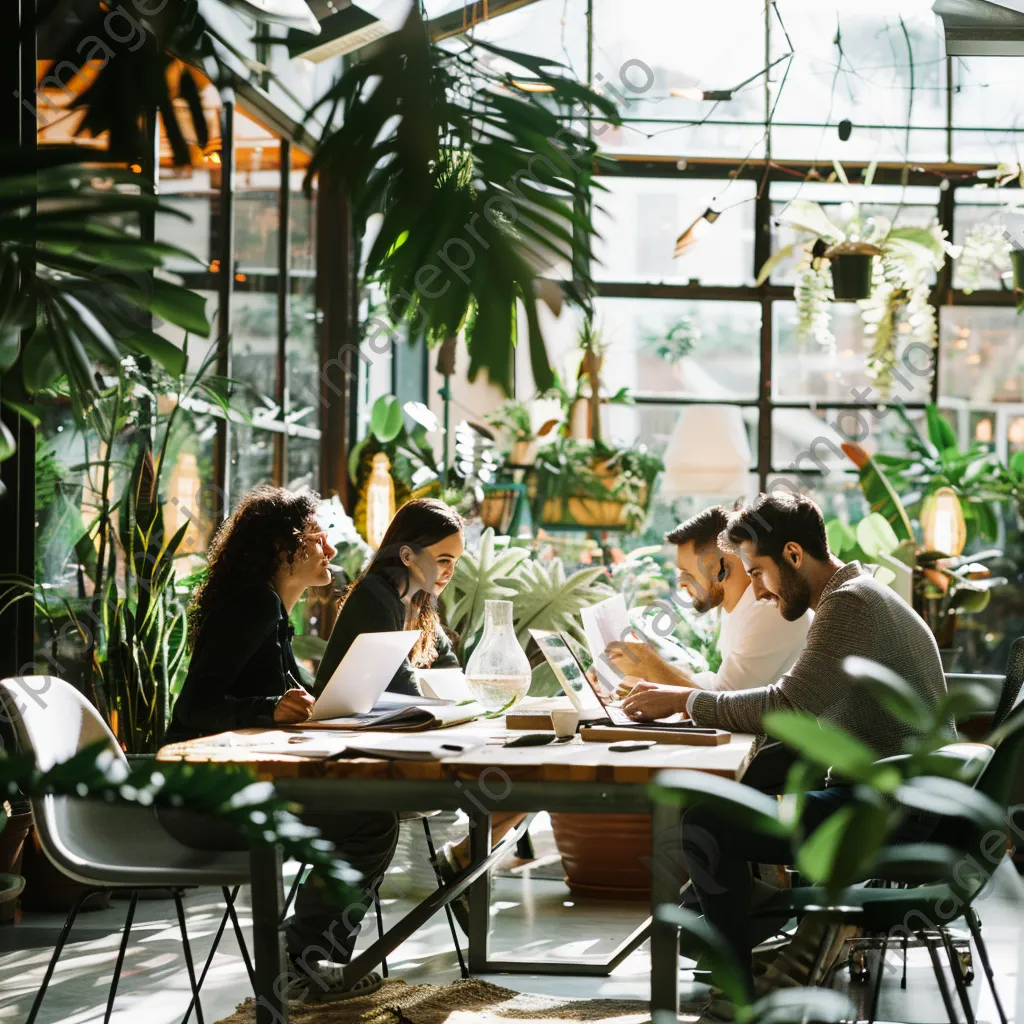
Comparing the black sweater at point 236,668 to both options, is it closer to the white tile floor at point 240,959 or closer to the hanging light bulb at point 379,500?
the white tile floor at point 240,959

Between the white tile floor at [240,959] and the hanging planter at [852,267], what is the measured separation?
91.2 inches

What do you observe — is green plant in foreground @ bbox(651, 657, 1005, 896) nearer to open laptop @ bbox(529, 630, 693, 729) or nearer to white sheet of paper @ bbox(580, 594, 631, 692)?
open laptop @ bbox(529, 630, 693, 729)

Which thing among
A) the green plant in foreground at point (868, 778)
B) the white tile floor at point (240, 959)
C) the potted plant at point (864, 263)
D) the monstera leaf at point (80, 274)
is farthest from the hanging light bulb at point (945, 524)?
the green plant in foreground at point (868, 778)

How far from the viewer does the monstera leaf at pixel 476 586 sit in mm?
5398

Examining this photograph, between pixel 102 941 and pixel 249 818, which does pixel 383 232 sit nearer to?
pixel 249 818

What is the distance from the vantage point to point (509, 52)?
959 millimetres

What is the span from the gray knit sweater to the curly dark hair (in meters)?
1.12

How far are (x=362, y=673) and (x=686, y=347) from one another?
546 cm

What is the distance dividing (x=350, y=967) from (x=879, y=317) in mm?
3970

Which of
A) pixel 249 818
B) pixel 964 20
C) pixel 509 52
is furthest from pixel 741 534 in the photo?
pixel 249 818

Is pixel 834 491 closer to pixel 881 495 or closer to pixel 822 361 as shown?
pixel 822 361

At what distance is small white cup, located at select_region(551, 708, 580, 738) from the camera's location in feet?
8.67

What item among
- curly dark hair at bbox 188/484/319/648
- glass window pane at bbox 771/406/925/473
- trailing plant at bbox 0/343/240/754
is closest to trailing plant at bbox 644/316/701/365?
glass window pane at bbox 771/406/925/473

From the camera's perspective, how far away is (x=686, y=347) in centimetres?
800
